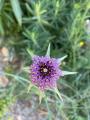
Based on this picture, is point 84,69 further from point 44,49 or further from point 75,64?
point 44,49

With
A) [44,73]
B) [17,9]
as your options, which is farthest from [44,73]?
[17,9]

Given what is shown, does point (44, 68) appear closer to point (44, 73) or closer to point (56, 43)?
point (44, 73)

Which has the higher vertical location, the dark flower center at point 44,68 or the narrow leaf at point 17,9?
the narrow leaf at point 17,9

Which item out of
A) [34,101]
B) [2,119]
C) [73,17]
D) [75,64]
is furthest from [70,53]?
[2,119]

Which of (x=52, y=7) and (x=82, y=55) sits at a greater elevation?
(x=52, y=7)

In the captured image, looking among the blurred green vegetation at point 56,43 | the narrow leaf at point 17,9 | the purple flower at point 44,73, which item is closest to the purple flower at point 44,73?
the purple flower at point 44,73

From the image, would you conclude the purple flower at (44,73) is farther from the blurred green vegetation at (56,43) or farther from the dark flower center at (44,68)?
the blurred green vegetation at (56,43)

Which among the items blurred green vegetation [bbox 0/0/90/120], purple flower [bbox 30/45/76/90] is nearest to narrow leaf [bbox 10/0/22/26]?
blurred green vegetation [bbox 0/0/90/120]
